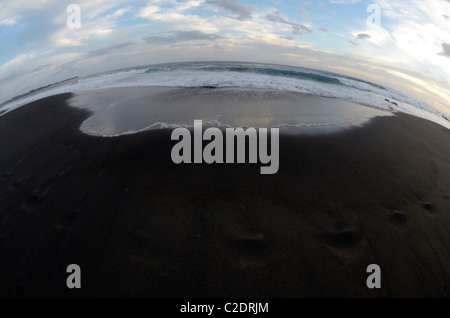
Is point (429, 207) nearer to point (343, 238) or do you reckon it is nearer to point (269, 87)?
point (343, 238)

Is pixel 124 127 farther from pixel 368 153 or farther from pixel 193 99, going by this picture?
pixel 368 153

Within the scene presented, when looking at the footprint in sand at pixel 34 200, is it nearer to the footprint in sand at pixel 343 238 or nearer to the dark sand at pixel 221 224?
the dark sand at pixel 221 224

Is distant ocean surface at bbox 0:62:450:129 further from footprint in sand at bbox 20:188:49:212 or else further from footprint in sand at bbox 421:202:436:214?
footprint in sand at bbox 20:188:49:212

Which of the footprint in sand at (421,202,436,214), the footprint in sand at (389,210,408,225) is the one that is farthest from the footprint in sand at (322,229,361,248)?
the footprint in sand at (421,202,436,214)

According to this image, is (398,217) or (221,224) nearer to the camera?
(221,224)

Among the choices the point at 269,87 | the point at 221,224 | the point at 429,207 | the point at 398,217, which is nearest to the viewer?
the point at 221,224

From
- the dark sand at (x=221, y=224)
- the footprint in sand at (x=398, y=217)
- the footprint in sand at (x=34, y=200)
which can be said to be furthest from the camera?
the footprint in sand at (x=34, y=200)

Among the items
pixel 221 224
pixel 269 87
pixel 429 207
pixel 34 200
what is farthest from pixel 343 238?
pixel 269 87

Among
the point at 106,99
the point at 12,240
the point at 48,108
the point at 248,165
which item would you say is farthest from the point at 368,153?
the point at 48,108

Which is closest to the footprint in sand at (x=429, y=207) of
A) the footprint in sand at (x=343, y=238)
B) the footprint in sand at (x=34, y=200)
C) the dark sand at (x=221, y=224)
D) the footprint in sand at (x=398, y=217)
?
the dark sand at (x=221, y=224)
